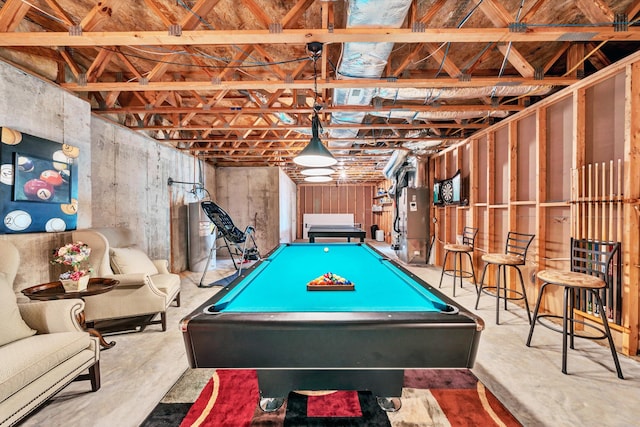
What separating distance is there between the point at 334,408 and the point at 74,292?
2394 mm

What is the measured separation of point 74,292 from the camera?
243 cm

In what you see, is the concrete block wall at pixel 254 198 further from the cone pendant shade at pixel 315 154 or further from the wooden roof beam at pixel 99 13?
the wooden roof beam at pixel 99 13

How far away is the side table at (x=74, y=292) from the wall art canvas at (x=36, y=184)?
68 centimetres

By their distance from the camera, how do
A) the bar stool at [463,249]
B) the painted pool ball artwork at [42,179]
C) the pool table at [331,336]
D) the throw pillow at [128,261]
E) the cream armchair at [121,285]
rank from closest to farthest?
the pool table at [331,336]
the painted pool ball artwork at [42,179]
the cream armchair at [121,285]
the throw pillow at [128,261]
the bar stool at [463,249]

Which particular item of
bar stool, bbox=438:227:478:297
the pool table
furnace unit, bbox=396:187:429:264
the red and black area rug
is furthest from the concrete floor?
A: furnace unit, bbox=396:187:429:264

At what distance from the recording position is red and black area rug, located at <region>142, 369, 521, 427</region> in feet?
5.96

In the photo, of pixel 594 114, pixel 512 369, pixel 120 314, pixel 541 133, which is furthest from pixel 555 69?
pixel 120 314

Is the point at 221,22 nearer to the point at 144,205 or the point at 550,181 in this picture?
the point at 144,205

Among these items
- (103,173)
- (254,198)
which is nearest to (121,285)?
(103,173)

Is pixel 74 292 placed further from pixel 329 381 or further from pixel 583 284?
pixel 583 284

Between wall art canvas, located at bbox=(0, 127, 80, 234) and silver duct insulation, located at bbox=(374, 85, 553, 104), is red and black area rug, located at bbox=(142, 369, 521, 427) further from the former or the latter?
silver duct insulation, located at bbox=(374, 85, 553, 104)

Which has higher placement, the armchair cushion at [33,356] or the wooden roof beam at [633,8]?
the wooden roof beam at [633,8]

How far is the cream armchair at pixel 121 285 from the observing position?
116 inches

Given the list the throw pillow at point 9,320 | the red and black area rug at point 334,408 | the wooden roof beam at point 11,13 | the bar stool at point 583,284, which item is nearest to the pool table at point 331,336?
the red and black area rug at point 334,408
